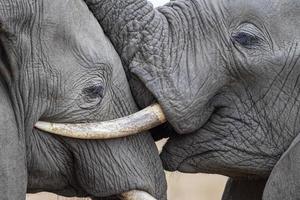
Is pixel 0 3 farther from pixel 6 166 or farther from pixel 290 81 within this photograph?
pixel 290 81

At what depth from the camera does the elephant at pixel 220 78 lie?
4332 millimetres

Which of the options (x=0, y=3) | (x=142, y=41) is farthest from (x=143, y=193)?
(x=0, y=3)

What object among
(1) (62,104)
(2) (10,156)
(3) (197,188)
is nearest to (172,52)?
(1) (62,104)

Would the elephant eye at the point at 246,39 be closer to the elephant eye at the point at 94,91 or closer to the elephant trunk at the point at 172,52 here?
the elephant trunk at the point at 172,52

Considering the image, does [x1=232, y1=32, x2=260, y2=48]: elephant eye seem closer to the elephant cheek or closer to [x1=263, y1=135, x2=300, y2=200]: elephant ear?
[x1=263, y1=135, x2=300, y2=200]: elephant ear

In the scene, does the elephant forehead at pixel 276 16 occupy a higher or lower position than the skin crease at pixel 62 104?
higher

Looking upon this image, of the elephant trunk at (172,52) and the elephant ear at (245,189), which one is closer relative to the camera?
the elephant trunk at (172,52)

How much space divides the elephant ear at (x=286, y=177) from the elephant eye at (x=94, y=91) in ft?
1.97

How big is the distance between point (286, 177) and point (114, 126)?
22.0 inches

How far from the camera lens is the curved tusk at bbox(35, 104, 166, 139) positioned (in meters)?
4.14

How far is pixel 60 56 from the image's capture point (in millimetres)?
4098

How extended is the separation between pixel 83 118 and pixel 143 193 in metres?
0.33

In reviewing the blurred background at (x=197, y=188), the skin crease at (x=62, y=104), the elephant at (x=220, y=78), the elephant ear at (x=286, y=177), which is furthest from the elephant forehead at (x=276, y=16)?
the blurred background at (x=197, y=188)

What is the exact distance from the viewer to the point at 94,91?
420 cm
